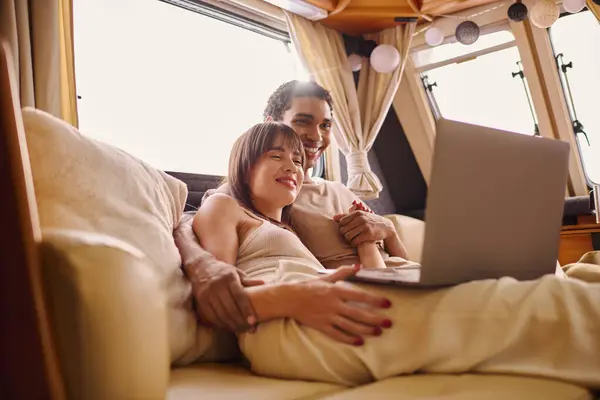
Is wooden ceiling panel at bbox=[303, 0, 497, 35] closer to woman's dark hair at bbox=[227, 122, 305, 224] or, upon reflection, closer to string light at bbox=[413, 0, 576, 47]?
string light at bbox=[413, 0, 576, 47]

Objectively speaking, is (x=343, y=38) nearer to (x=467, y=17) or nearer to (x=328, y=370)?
(x=467, y=17)

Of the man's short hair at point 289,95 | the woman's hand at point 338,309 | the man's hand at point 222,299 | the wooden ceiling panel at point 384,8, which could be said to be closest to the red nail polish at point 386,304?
the woman's hand at point 338,309

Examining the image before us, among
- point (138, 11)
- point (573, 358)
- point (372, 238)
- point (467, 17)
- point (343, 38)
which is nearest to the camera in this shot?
point (573, 358)

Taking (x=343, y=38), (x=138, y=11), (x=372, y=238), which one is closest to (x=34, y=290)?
(x=372, y=238)

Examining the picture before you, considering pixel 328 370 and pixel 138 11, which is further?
pixel 138 11

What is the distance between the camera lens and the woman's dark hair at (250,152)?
1875 millimetres

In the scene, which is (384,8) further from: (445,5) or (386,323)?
(386,323)

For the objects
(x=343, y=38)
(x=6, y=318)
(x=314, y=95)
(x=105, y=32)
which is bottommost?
(x=6, y=318)

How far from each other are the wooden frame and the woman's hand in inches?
19.0

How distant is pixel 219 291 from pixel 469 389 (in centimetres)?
53

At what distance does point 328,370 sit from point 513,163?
0.53 metres

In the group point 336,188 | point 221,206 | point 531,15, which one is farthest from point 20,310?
point 531,15

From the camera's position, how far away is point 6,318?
0.68 meters

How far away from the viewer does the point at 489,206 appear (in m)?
1.02
